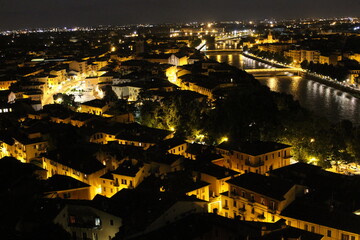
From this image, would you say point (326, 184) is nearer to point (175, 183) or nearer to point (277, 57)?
point (175, 183)

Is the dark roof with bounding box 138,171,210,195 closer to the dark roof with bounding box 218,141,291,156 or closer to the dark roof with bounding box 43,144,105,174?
the dark roof with bounding box 43,144,105,174

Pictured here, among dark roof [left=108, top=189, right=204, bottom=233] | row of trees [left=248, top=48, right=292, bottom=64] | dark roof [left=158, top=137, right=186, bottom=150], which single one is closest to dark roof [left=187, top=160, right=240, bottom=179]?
dark roof [left=158, top=137, right=186, bottom=150]

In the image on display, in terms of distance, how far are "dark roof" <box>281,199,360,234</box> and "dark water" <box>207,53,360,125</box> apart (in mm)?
5122

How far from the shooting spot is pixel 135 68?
1244 centimetres

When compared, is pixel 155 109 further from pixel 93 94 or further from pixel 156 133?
pixel 93 94

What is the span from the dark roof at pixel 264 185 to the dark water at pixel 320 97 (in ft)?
16.1

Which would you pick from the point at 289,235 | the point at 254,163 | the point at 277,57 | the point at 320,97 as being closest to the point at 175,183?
the point at 254,163

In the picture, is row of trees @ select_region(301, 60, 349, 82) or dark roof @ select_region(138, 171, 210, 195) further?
row of trees @ select_region(301, 60, 349, 82)

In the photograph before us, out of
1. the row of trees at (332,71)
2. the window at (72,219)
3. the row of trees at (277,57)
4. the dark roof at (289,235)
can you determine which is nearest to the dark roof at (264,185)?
the dark roof at (289,235)

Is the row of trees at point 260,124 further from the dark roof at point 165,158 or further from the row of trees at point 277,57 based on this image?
the row of trees at point 277,57

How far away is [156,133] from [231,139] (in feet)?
3.24

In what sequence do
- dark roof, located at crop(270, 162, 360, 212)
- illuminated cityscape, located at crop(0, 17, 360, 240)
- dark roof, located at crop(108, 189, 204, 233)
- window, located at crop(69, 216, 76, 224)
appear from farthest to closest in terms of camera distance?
dark roof, located at crop(270, 162, 360, 212) → window, located at crop(69, 216, 76, 224) → illuminated cityscape, located at crop(0, 17, 360, 240) → dark roof, located at crop(108, 189, 204, 233)

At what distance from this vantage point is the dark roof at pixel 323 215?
3131mm

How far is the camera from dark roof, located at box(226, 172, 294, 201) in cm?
352
